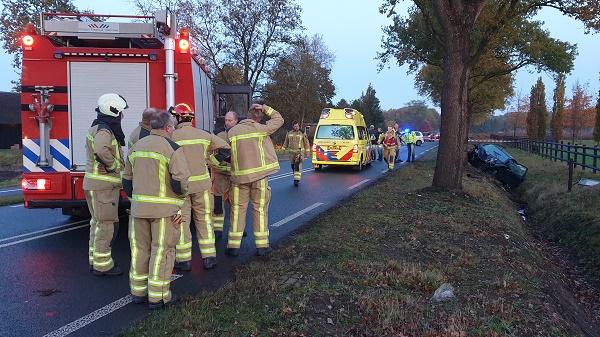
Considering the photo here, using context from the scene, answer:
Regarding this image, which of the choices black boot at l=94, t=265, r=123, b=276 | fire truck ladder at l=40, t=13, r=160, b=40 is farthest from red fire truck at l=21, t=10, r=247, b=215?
black boot at l=94, t=265, r=123, b=276

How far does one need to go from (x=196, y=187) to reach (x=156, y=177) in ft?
4.21

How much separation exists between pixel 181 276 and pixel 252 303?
1587mm

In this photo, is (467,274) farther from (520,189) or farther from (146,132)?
(520,189)

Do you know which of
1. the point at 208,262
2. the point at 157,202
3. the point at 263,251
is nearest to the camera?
the point at 157,202

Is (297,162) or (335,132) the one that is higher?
(335,132)

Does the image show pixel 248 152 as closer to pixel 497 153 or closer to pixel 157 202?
pixel 157 202

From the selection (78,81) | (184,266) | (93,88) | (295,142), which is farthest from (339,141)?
(184,266)

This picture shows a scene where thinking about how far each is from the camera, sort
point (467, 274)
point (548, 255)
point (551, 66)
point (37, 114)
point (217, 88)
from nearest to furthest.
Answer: point (467, 274) → point (37, 114) → point (548, 255) → point (217, 88) → point (551, 66)

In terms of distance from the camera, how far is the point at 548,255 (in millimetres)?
9086

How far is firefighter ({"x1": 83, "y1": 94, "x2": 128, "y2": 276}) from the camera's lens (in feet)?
18.8

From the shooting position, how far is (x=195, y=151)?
602 cm

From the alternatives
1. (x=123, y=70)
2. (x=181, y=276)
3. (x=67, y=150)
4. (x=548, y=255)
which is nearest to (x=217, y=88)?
(x=123, y=70)

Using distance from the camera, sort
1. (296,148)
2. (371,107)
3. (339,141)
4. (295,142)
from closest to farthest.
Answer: (296,148) → (295,142) → (339,141) → (371,107)

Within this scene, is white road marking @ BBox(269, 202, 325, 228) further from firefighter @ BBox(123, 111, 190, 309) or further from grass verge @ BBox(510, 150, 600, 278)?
grass verge @ BBox(510, 150, 600, 278)
